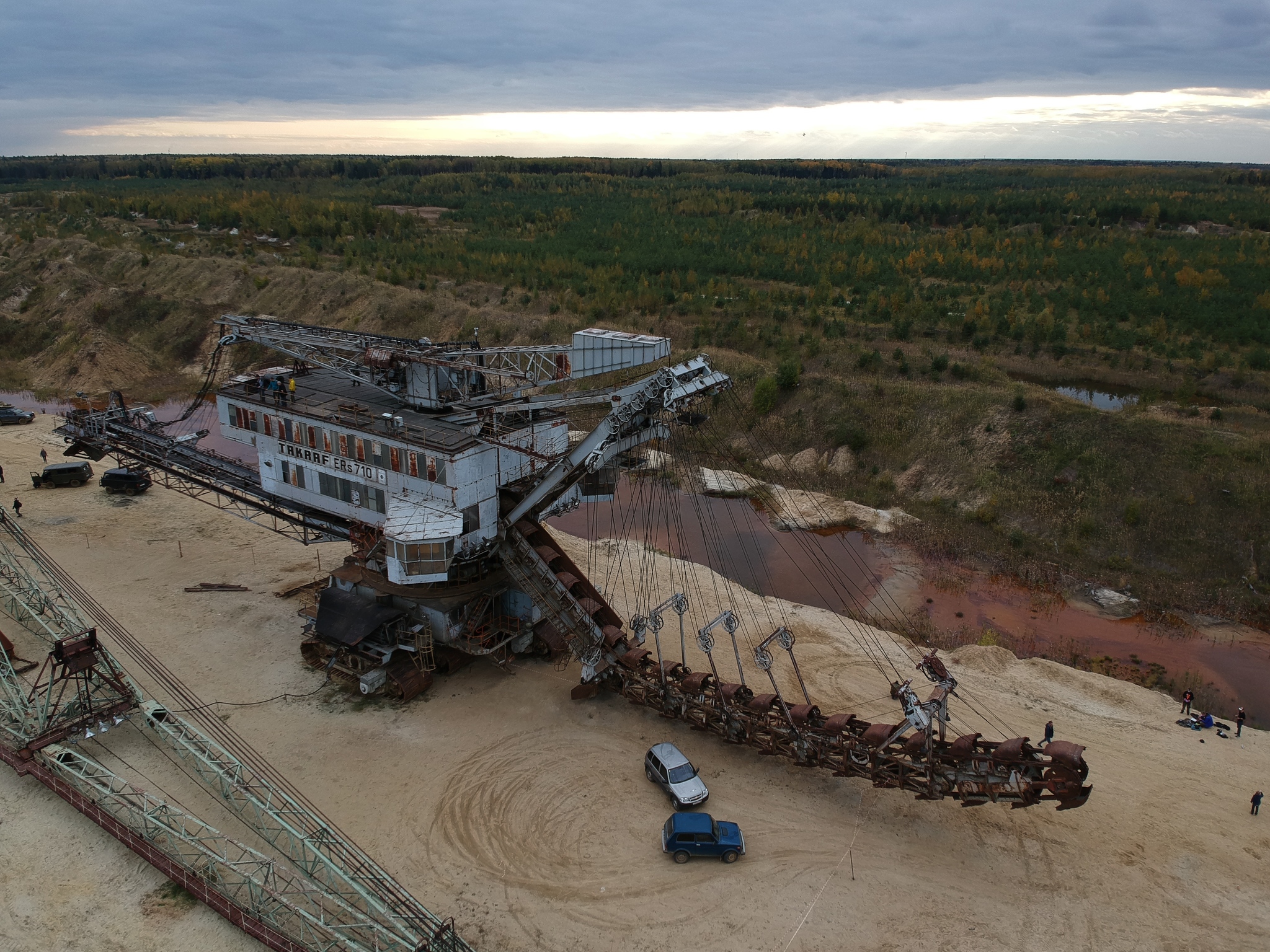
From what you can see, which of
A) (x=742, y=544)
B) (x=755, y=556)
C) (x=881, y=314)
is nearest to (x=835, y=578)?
(x=755, y=556)

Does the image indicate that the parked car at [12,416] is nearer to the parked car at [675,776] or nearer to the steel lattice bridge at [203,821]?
the steel lattice bridge at [203,821]

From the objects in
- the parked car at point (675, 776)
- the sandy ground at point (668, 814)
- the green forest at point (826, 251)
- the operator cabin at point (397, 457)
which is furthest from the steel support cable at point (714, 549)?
the green forest at point (826, 251)

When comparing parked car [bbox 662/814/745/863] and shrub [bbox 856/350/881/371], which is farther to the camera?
shrub [bbox 856/350/881/371]

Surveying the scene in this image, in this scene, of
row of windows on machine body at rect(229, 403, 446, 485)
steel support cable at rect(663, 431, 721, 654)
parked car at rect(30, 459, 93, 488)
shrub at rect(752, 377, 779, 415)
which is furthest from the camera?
shrub at rect(752, 377, 779, 415)

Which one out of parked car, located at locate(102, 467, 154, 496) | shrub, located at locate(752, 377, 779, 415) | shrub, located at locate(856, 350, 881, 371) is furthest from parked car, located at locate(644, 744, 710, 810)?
shrub, located at locate(856, 350, 881, 371)

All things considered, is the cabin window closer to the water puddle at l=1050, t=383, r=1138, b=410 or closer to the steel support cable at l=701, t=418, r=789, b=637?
the steel support cable at l=701, t=418, r=789, b=637

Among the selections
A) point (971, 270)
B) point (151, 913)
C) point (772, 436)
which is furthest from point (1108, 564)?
point (971, 270)
